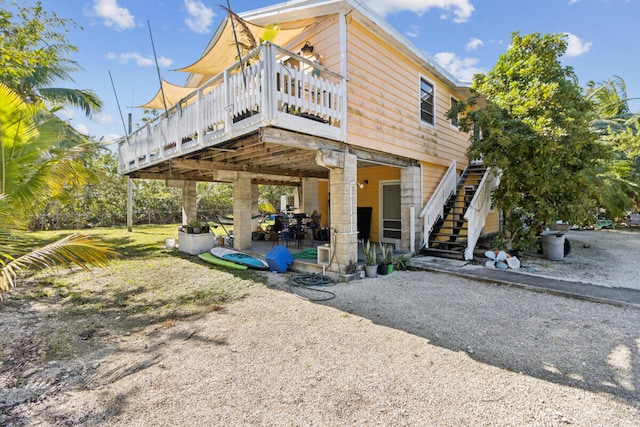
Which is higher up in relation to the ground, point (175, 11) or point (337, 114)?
point (175, 11)

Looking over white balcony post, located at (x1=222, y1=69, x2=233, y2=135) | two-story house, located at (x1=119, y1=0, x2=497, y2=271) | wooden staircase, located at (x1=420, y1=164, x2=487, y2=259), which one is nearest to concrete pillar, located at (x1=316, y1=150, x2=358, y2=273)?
two-story house, located at (x1=119, y1=0, x2=497, y2=271)

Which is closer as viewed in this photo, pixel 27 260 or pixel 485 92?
pixel 27 260

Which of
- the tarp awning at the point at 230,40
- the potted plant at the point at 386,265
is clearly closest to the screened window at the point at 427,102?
the tarp awning at the point at 230,40

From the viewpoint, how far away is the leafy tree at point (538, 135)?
6.78m

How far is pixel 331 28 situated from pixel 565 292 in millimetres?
6856

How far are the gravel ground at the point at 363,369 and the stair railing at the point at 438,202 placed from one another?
3760 mm

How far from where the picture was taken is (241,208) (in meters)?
9.12

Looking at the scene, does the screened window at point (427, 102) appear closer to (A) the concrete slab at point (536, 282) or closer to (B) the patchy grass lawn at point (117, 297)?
(A) the concrete slab at point (536, 282)

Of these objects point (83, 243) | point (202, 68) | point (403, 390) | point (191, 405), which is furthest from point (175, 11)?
point (403, 390)

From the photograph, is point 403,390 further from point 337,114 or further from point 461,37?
point 461,37

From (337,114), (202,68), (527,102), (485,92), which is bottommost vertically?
(337,114)

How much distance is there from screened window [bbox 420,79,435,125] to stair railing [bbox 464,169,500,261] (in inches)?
97.7

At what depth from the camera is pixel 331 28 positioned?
6340 mm

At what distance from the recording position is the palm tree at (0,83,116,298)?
3.30m
